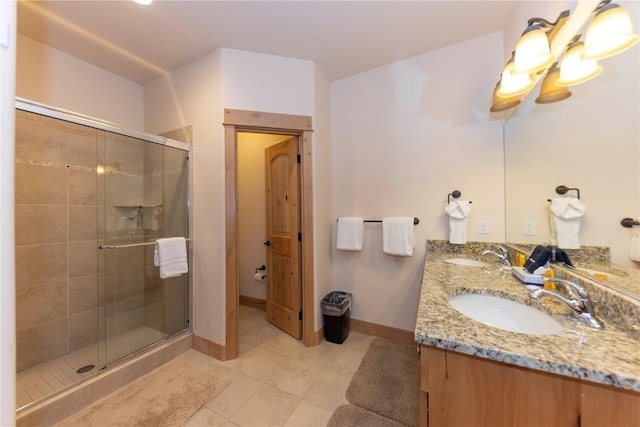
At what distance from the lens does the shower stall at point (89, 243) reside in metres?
1.85

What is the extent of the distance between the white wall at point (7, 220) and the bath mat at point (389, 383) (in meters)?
1.64

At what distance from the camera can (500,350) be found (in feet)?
2.14

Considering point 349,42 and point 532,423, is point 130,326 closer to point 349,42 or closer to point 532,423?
point 532,423

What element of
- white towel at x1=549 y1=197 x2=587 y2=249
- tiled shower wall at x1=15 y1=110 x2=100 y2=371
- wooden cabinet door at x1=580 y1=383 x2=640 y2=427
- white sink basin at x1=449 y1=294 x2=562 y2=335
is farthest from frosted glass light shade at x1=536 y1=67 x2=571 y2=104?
tiled shower wall at x1=15 y1=110 x2=100 y2=371

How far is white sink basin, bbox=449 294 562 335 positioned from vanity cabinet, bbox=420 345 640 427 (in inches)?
13.1

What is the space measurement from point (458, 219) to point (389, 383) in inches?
55.9

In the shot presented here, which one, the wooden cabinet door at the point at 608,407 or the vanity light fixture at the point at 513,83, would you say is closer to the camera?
the wooden cabinet door at the point at 608,407

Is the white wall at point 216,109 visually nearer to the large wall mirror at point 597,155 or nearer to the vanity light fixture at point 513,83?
the vanity light fixture at point 513,83

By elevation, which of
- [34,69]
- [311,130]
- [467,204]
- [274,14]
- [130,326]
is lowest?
[130,326]

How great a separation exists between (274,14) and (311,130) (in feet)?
2.94

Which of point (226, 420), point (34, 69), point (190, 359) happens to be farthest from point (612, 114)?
point (34, 69)

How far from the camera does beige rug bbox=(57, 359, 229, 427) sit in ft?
4.77

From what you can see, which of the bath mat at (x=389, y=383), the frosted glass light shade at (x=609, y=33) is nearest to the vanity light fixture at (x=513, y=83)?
the frosted glass light shade at (x=609, y=33)

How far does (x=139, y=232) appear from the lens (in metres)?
2.38
